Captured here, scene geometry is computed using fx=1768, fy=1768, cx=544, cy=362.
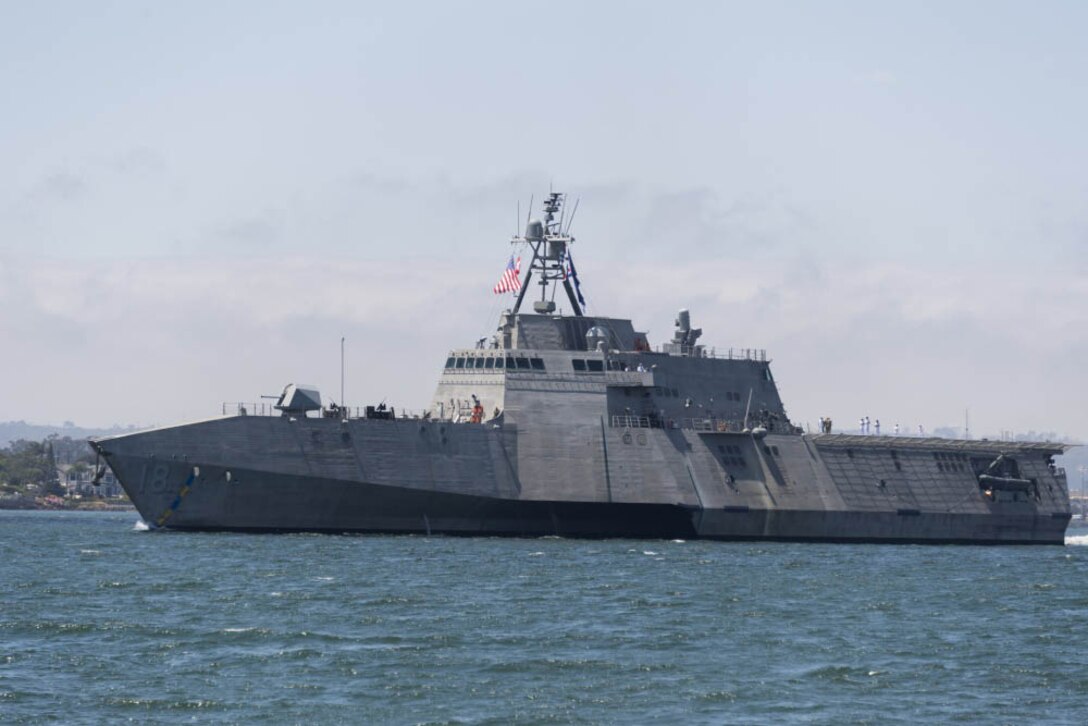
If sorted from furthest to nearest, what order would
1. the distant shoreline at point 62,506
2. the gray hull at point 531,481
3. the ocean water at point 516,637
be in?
the distant shoreline at point 62,506 < the gray hull at point 531,481 < the ocean water at point 516,637

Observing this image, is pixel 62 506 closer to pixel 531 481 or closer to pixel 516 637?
pixel 531 481

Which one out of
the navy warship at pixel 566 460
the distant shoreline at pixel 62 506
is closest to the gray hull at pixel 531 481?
the navy warship at pixel 566 460

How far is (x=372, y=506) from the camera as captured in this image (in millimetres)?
58344

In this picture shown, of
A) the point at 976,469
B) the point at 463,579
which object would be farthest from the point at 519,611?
the point at 976,469

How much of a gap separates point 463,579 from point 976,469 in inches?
1315

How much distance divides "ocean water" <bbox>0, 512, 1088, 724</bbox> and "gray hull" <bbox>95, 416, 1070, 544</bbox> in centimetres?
258

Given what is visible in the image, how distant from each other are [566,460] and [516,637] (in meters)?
25.8

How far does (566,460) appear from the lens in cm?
6059

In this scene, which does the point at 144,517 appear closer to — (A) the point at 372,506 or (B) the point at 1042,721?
(A) the point at 372,506

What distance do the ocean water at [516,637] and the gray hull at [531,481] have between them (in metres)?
2.58

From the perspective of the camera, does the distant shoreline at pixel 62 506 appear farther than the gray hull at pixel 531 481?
Yes

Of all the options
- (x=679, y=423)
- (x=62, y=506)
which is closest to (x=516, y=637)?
(x=679, y=423)

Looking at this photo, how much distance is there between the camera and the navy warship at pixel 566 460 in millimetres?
56875

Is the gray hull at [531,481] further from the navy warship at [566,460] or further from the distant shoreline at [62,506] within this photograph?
the distant shoreline at [62,506]
